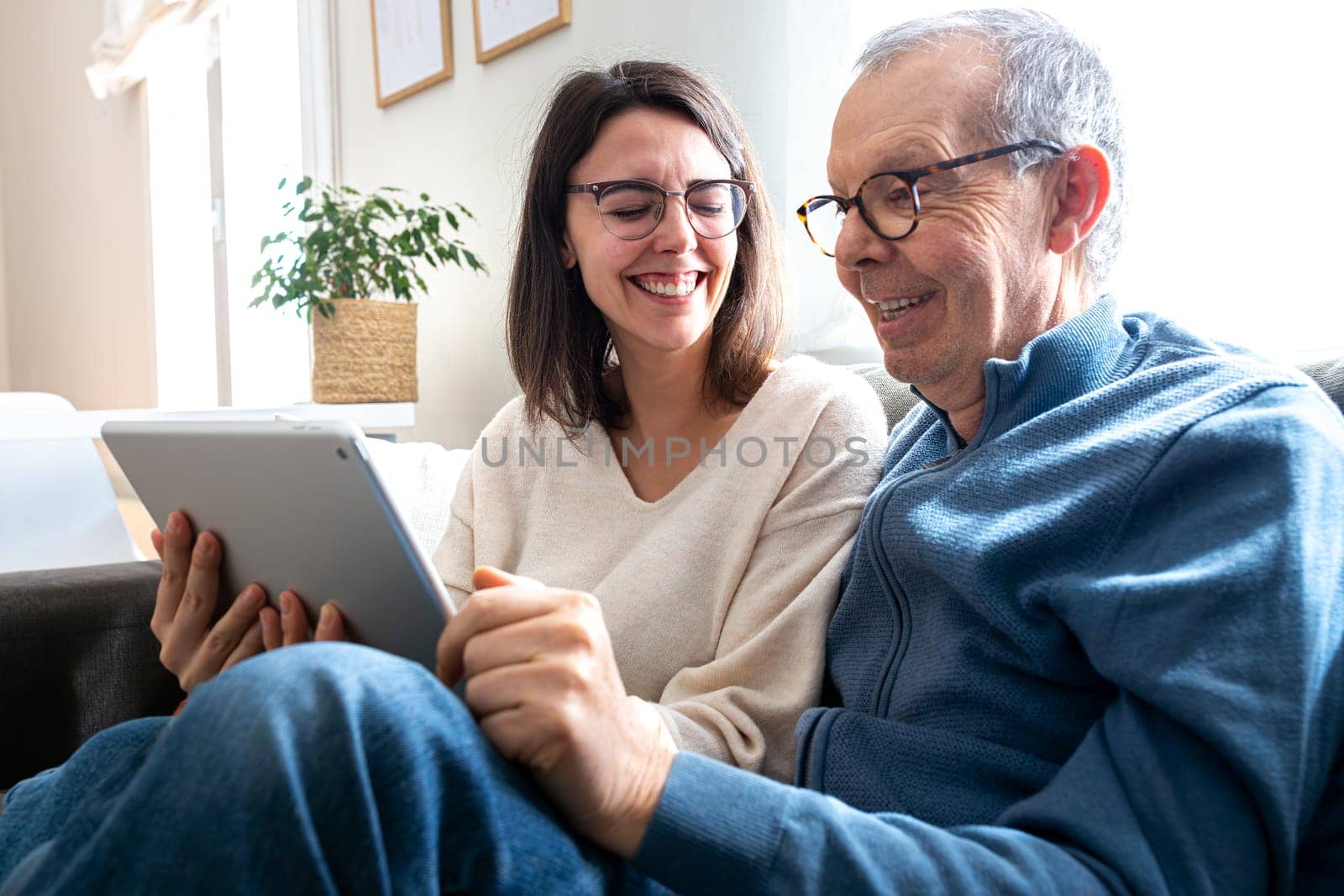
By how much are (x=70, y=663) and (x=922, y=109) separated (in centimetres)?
128

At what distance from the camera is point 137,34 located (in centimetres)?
450

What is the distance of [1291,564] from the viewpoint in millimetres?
703

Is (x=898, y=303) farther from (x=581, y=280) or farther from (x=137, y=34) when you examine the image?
(x=137, y=34)

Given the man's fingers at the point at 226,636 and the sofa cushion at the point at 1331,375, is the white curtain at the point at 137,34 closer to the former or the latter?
the man's fingers at the point at 226,636

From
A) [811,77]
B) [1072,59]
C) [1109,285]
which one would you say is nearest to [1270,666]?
[1072,59]

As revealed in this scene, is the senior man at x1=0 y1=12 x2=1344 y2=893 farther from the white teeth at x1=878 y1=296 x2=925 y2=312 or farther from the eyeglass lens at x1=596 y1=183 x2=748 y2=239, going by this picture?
the eyeglass lens at x1=596 y1=183 x2=748 y2=239

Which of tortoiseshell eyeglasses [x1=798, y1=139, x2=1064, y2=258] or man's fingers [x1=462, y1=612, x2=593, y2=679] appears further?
tortoiseshell eyeglasses [x1=798, y1=139, x2=1064, y2=258]

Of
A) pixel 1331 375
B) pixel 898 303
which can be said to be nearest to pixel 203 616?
pixel 898 303

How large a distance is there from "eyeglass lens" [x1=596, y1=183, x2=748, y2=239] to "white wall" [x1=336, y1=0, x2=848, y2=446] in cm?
50

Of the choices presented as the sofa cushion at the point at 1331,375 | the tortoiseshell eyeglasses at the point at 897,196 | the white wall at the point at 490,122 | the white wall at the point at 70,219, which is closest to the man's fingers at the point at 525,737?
the tortoiseshell eyeglasses at the point at 897,196

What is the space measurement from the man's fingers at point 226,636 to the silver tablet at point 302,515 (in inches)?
0.7

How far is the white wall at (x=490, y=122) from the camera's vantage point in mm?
1970

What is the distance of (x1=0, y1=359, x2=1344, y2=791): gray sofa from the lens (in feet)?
4.67

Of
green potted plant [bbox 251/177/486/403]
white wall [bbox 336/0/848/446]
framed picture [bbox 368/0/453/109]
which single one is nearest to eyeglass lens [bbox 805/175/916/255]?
white wall [bbox 336/0/848/446]
